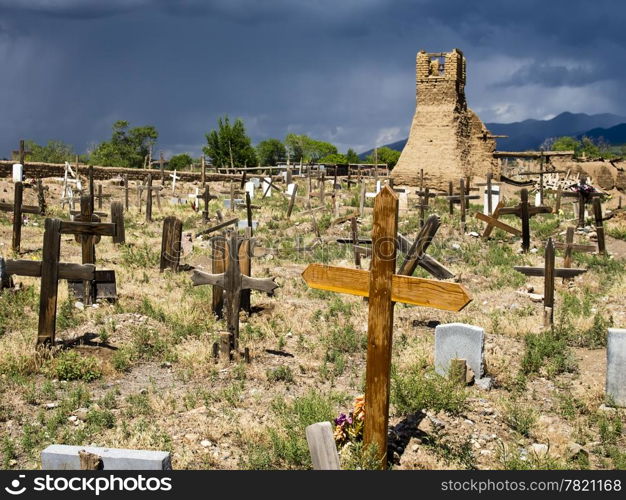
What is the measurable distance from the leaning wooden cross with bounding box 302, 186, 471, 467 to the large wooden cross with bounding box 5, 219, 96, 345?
5497 mm

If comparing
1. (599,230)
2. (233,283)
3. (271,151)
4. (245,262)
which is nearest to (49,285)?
(233,283)

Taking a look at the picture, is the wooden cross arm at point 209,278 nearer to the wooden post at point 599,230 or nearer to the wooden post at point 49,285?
the wooden post at point 49,285

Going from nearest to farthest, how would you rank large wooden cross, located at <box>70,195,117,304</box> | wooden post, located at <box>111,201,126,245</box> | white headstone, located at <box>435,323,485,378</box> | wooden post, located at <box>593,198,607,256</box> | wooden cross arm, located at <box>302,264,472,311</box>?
1. wooden cross arm, located at <box>302,264,472,311</box>
2. white headstone, located at <box>435,323,485,378</box>
3. large wooden cross, located at <box>70,195,117,304</box>
4. wooden post, located at <box>593,198,607,256</box>
5. wooden post, located at <box>111,201,126,245</box>

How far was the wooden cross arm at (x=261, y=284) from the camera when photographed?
9703 millimetres

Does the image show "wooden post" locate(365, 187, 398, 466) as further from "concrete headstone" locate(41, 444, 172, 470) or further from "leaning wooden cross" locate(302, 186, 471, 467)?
"concrete headstone" locate(41, 444, 172, 470)

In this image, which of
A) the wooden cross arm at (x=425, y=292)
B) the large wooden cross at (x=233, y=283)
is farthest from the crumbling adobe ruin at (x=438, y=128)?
the wooden cross arm at (x=425, y=292)

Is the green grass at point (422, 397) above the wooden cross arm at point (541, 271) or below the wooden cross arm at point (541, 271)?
below

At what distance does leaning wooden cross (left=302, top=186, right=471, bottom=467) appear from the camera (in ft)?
17.9

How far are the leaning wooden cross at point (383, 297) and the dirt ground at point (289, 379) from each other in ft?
1.49

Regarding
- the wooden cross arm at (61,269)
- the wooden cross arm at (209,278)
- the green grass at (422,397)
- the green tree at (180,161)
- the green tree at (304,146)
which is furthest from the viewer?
the green tree at (304,146)

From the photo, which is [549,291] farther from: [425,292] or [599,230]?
[599,230]

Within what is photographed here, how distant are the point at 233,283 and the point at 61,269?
263 cm

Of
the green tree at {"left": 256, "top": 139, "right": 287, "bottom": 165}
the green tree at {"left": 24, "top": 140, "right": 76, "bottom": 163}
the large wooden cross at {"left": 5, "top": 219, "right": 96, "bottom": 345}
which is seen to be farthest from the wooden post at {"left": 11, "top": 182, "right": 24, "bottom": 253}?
the green tree at {"left": 256, "top": 139, "right": 287, "bottom": 165}
